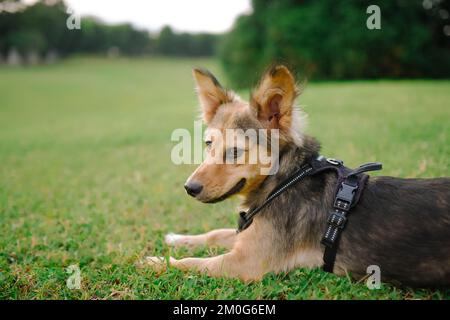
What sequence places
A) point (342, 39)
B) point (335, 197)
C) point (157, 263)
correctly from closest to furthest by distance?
point (335, 197) → point (157, 263) → point (342, 39)

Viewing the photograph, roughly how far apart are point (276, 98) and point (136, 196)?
386 cm

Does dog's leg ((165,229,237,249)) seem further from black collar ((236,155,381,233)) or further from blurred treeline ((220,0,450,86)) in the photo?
blurred treeline ((220,0,450,86))

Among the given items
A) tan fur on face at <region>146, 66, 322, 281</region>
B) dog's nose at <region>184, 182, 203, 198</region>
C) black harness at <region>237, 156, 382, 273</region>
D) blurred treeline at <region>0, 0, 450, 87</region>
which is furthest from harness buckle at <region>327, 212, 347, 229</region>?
blurred treeline at <region>0, 0, 450, 87</region>

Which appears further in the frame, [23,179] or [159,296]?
[23,179]

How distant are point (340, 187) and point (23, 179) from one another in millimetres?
7357

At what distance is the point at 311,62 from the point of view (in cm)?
3459

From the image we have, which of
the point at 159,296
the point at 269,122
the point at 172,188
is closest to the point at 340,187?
the point at 269,122

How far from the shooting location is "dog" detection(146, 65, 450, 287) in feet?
9.98

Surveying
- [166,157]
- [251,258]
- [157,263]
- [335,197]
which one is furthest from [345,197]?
[166,157]

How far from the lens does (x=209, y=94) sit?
4.25 meters

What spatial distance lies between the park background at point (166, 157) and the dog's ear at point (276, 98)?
0.23 meters

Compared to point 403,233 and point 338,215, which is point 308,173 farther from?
point 403,233

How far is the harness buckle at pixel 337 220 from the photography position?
10.8 feet

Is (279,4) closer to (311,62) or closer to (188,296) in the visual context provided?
(311,62)
